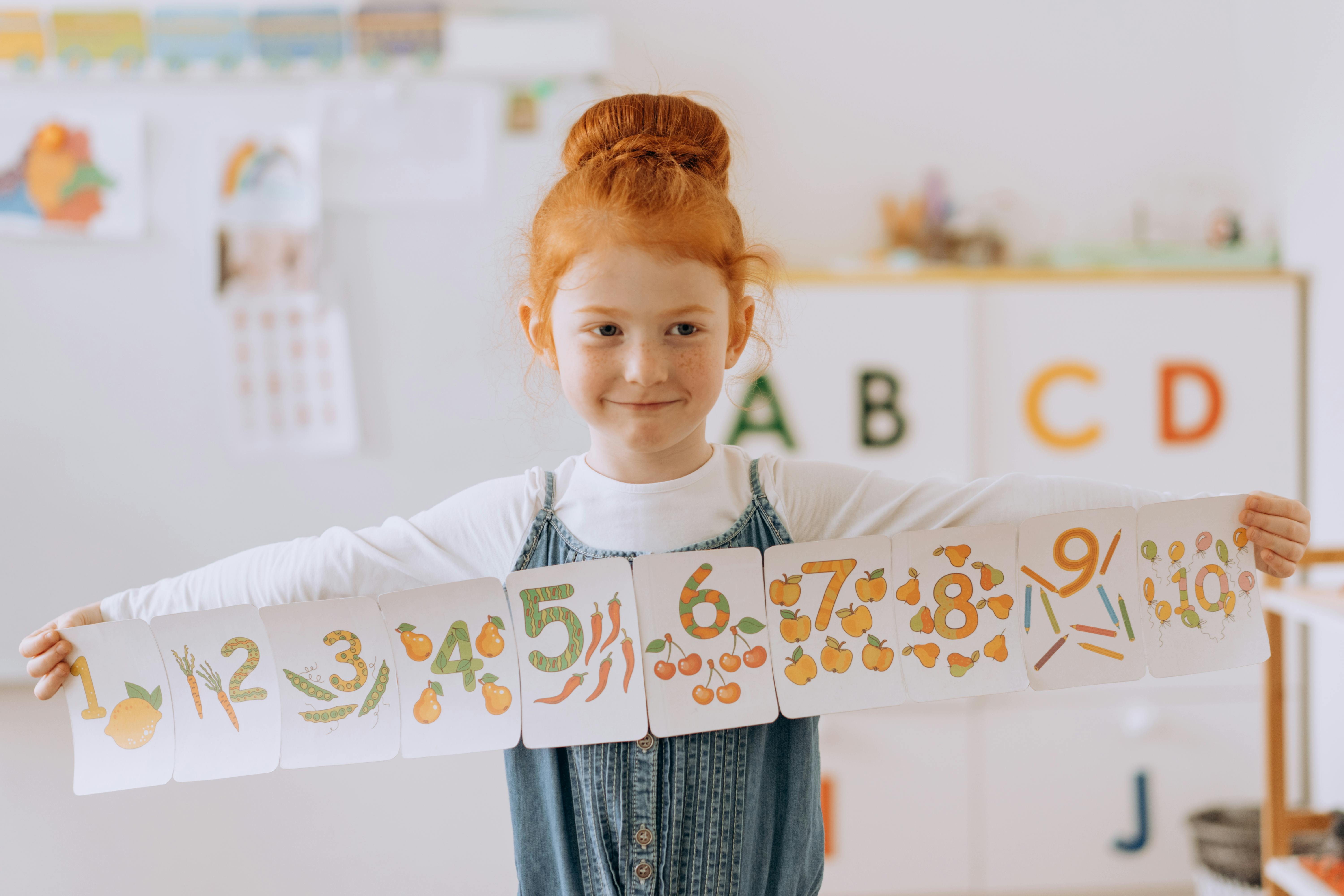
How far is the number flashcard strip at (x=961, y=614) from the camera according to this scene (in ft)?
2.37

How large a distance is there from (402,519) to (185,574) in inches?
6.7

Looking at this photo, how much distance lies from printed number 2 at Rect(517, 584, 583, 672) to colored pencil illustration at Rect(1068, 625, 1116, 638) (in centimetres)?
38

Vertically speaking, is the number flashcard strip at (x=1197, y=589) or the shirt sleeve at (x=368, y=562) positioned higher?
the shirt sleeve at (x=368, y=562)

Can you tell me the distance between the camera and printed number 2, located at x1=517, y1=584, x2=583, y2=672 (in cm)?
69

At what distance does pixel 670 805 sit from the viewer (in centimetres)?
71

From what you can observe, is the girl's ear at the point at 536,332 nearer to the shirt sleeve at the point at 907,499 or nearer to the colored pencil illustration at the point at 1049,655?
the shirt sleeve at the point at 907,499

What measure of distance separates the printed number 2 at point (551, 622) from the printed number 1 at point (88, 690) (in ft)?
1.05

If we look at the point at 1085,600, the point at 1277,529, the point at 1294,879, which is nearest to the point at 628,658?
the point at 1085,600

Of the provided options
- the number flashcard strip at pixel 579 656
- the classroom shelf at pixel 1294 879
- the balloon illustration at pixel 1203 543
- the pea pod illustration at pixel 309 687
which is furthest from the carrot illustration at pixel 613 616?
the classroom shelf at pixel 1294 879

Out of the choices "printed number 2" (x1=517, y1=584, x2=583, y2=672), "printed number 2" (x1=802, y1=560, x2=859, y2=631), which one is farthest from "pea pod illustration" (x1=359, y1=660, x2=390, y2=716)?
"printed number 2" (x1=802, y1=560, x2=859, y2=631)

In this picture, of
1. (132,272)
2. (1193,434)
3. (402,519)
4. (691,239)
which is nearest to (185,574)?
(402,519)

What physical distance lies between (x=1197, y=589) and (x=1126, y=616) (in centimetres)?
6

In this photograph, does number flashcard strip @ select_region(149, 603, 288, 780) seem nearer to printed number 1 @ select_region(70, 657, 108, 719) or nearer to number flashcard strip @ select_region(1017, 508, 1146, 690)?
printed number 1 @ select_region(70, 657, 108, 719)

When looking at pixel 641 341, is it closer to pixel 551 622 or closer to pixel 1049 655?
pixel 551 622
